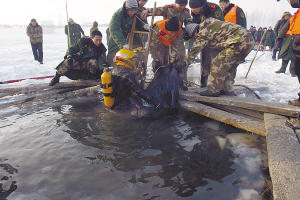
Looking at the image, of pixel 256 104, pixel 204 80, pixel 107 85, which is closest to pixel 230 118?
pixel 256 104

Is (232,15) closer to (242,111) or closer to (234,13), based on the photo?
(234,13)

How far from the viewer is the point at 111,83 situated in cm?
334

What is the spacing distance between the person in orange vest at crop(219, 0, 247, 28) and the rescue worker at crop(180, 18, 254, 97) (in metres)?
1.46

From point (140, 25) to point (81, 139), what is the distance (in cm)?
330

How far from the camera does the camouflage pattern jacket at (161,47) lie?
4.64m

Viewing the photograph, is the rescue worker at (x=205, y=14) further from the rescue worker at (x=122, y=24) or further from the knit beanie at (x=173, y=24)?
the rescue worker at (x=122, y=24)

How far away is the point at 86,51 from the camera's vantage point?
15.6 ft

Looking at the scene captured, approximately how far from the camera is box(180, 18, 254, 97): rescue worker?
359 centimetres

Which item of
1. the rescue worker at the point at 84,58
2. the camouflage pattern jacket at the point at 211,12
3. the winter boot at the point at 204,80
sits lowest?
the winter boot at the point at 204,80

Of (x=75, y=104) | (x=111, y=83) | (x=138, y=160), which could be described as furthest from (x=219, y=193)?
(x=75, y=104)

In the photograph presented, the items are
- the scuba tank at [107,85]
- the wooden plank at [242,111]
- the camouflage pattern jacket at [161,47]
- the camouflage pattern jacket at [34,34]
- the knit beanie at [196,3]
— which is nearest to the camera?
the wooden plank at [242,111]

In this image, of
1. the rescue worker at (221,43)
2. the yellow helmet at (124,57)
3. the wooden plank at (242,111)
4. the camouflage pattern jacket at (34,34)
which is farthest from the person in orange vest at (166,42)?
the camouflage pattern jacket at (34,34)

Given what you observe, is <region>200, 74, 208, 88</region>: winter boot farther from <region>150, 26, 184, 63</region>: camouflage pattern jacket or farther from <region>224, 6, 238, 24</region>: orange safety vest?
<region>224, 6, 238, 24</region>: orange safety vest

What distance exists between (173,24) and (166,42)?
630mm
